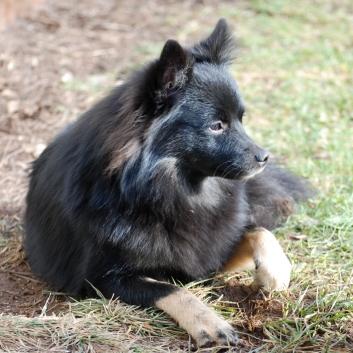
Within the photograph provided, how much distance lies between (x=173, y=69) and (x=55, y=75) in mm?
4544

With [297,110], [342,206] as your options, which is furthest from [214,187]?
[297,110]

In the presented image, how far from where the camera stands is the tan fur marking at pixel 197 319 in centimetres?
333

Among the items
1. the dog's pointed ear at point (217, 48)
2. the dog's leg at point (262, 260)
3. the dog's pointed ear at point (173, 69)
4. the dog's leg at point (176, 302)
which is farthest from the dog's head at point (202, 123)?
the dog's leg at point (176, 302)

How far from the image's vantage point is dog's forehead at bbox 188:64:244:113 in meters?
3.70

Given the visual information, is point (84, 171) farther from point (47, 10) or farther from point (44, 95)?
point (47, 10)

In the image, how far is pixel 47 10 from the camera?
9602 millimetres

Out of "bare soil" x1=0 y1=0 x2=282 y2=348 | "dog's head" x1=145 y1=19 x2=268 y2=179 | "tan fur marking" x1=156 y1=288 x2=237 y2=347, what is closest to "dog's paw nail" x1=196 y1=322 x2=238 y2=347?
"tan fur marking" x1=156 y1=288 x2=237 y2=347

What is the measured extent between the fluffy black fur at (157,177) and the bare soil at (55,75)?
466mm

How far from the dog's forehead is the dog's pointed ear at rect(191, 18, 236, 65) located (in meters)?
0.10

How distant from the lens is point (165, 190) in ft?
12.2

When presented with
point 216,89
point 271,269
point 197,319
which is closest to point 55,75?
point 216,89

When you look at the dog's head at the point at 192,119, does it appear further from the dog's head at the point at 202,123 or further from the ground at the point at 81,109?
the ground at the point at 81,109

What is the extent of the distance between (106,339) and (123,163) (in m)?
1.06

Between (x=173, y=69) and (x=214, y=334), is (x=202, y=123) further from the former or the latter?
(x=214, y=334)
